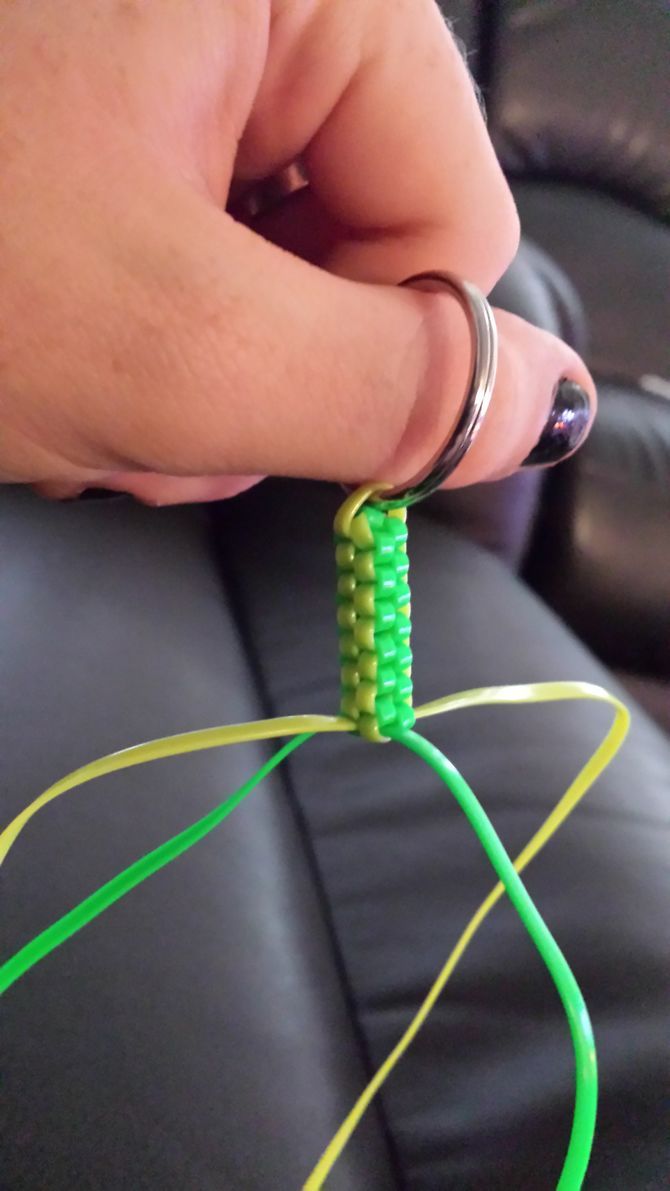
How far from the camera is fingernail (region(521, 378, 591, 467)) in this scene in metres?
0.29

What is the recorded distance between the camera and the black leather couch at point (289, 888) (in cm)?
23

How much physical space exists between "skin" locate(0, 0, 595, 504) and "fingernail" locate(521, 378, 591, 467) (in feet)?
0.09

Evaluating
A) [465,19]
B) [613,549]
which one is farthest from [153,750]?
[465,19]

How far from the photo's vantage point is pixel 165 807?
30 centimetres

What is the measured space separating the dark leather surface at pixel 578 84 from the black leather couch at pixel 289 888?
0.80 meters

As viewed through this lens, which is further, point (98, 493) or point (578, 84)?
point (578, 84)

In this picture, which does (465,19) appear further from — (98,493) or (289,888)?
(289,888)

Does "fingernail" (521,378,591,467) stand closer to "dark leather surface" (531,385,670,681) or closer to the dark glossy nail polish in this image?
the dark glossy nail polish

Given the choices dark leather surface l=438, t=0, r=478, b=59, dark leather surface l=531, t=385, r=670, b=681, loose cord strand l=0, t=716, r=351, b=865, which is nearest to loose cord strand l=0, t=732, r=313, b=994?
loose cord strand l=0, t=716, r=351, b=865

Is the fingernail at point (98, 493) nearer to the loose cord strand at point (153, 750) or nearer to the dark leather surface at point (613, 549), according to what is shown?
the loose cord strand at point (153, 750)

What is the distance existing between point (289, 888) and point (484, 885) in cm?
8

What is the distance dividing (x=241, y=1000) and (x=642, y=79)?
1237 millimetres

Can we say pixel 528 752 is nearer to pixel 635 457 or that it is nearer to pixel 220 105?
pixel 220 105

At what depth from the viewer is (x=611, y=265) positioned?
3.32ft
